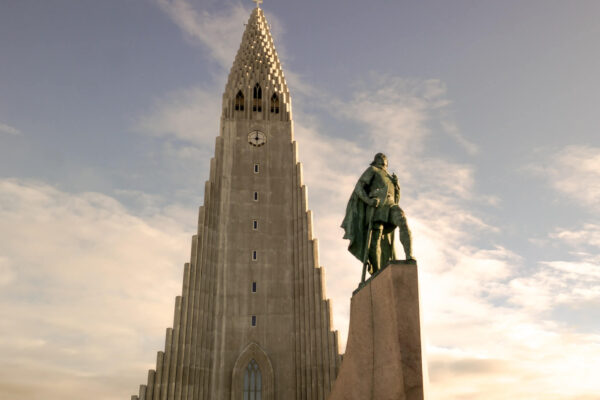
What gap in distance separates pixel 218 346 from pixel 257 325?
8.85 ft

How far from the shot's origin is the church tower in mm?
32375

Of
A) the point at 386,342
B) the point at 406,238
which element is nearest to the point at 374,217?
the point at 406,238

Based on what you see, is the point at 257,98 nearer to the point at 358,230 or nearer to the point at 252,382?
the point at 252,382

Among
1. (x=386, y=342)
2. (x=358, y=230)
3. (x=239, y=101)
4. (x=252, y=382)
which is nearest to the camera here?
(x=386, y=342)

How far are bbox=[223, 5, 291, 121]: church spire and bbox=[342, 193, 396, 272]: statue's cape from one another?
→ 2854 centimetres

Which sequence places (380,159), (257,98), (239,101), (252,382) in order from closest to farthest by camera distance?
(380,159), (252,382), (239,101), (257,98)

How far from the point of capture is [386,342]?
11.2 m

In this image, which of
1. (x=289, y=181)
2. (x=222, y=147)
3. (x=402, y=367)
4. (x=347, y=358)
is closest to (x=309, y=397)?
(x=289, y=181)

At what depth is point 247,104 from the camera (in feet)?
136

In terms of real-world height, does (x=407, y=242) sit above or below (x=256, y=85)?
below

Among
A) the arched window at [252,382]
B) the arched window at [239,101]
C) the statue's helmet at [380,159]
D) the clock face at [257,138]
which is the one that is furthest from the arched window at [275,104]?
the statue's helmet at [380,159]

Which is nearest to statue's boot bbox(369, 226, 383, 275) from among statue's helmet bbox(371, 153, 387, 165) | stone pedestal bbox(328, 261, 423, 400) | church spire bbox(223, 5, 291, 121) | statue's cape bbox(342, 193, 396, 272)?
statue's cape bbox(342, 193, 396, 272)

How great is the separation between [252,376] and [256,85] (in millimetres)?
21746

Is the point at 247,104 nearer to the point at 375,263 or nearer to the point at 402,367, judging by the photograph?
the point at 375,263
